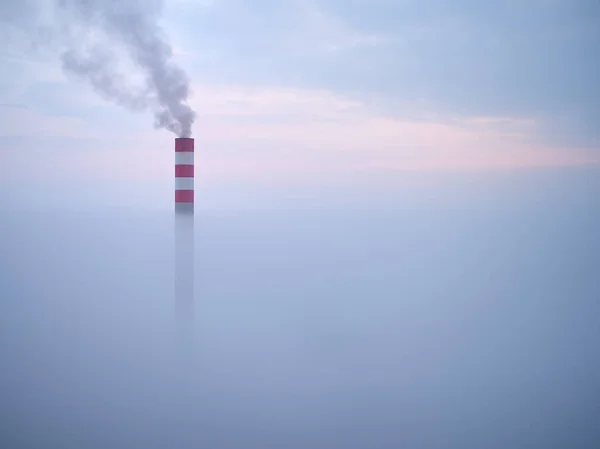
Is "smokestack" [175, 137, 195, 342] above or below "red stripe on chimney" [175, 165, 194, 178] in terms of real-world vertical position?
below

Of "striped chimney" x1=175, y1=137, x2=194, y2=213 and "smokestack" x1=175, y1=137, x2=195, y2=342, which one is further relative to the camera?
"striped chimney" x1=175, y1=137, x2=194, y2=213

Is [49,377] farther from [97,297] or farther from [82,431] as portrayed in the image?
[97,297]

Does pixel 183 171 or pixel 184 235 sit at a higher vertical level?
pixel 183 171

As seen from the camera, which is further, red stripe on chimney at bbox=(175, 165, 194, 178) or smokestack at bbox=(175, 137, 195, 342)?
red stripe on chimney at bbox=(175, 165, 194, 178)

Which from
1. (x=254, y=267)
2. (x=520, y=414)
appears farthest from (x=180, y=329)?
(x=254, y=267)

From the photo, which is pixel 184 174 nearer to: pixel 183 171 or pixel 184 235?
pixel 183 171

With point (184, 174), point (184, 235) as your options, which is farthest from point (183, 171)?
point (184, 235)

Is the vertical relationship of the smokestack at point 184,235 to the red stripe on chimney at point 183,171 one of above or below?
below
